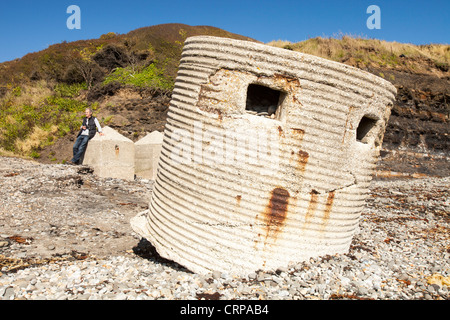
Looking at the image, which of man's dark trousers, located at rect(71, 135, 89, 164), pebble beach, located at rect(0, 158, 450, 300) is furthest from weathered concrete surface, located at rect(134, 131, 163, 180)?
pebble beach, located at rect(0, 158, 450, 300)

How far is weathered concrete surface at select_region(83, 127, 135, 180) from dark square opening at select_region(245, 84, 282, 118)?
6.37 meters

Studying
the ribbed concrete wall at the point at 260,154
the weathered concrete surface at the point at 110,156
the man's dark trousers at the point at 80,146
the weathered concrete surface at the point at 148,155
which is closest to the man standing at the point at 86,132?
the man's dark trousers at the point at 80,146

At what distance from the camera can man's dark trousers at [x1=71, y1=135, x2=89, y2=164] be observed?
10.4m

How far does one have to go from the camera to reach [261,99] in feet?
14.6

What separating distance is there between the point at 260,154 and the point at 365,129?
164 cm

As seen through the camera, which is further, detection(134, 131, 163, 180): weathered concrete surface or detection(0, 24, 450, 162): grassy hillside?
detection(0, 24, 450, 162): grassy hillside

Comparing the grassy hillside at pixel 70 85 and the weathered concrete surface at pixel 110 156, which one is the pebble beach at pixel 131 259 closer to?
the weathered concrete surface at pixel 110 156

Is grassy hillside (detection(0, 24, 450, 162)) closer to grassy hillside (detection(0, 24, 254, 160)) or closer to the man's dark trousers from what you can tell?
grassy hillside (detection(0, 24, 254, 160))

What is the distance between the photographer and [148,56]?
20656 mm

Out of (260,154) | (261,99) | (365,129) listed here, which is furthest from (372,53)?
(260,154)

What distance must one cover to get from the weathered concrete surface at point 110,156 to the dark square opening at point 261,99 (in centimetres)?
637
